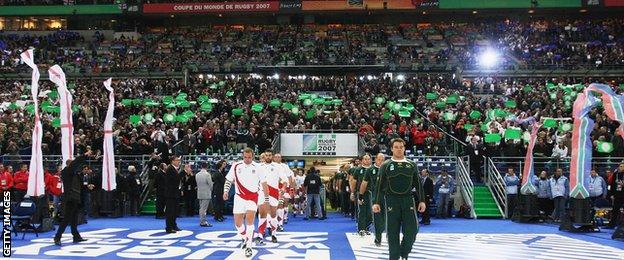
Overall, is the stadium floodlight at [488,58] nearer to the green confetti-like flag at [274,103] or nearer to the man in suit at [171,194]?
the green confetti-like flag at [274,103]

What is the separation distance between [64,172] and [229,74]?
→ 33.8 m

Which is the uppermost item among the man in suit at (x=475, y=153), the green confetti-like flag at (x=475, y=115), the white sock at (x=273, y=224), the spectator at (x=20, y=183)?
the green confetti-like flag at (x=475, y=115)

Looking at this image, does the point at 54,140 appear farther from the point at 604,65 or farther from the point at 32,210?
the point at 604,65

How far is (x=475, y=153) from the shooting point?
22359 mm

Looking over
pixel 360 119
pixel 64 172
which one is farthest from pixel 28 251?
pixel 360 119

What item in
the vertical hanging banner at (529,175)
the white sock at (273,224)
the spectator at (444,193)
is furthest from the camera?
the spectator at (444,193)

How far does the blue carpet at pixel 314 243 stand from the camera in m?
11.7

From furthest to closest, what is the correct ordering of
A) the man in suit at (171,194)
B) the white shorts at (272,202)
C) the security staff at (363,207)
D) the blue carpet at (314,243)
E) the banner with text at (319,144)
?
the banner with text at (319,144) → the man in suit at (171,194) → the security staff at (363,207) → the white shorts at (272,202) → the blue carpet at (314,243)

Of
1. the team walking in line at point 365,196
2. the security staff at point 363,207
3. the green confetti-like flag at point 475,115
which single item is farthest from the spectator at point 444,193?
the security staff at point 363,207

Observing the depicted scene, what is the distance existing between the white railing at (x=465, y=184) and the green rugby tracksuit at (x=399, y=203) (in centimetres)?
1170

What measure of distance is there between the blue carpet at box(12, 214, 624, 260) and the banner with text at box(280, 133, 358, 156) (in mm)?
7460

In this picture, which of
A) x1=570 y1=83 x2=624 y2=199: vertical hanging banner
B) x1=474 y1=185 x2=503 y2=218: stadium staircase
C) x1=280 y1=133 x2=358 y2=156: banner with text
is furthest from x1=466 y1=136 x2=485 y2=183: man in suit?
x1=570 y1=83 x2=624 y2=199: vertical hanging banner

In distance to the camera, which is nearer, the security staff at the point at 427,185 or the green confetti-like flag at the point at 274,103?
the security staff at the point at 427,185

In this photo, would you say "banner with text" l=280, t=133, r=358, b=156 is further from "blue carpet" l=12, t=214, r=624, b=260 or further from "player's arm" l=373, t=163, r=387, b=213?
"player's arm" l=373, t=163, r=387, b=213
